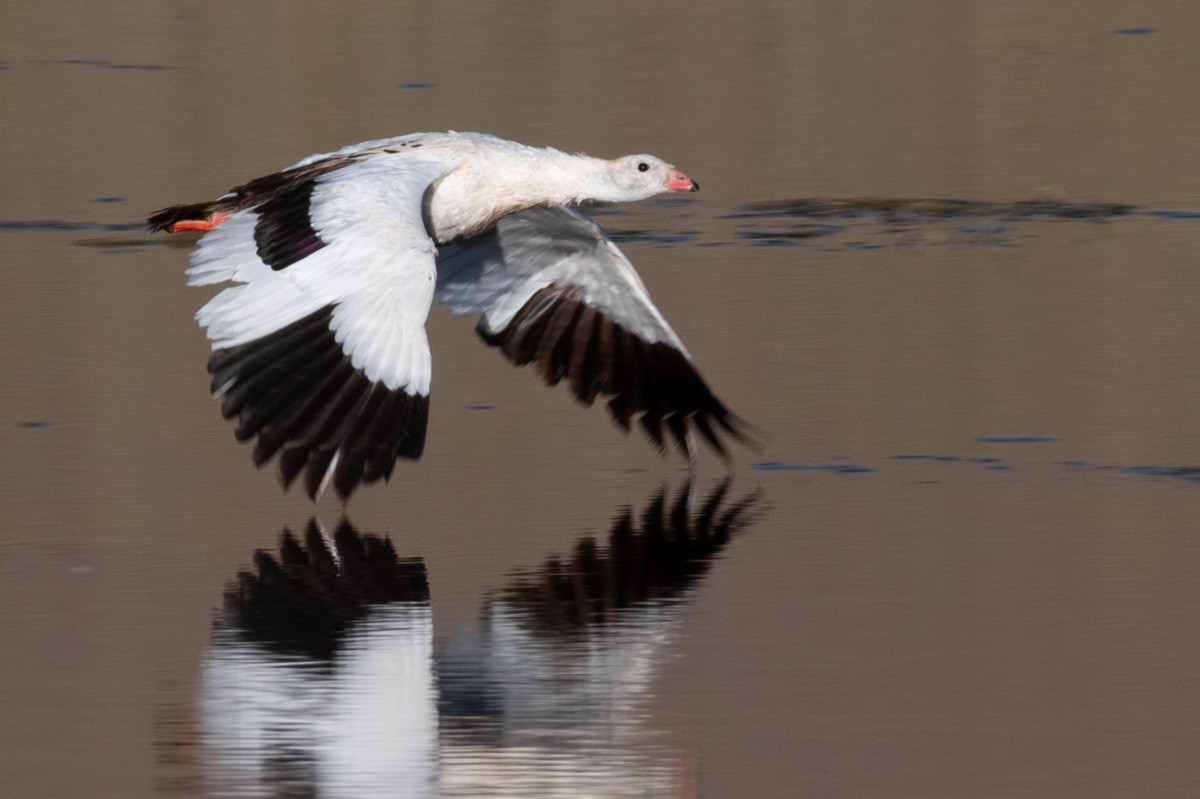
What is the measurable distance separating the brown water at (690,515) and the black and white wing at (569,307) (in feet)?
0.67

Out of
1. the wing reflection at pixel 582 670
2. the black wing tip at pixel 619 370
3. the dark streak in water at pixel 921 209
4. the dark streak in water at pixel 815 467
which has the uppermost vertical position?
the dark streak in water at pixel 921 209

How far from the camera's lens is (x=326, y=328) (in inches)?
290

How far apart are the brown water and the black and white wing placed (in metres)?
0.20

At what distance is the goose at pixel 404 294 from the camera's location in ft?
23.4

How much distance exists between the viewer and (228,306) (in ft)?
24.5

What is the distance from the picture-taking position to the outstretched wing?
23.2 feet

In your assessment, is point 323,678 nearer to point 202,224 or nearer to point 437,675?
point 437,675

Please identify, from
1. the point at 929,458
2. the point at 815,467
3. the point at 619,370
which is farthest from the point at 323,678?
the point at 619,370

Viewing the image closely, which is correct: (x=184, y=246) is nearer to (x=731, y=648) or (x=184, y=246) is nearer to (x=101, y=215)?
(x=101, y=215)

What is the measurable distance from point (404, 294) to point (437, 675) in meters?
1.67

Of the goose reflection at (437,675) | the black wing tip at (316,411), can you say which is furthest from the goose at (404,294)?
the goose reflection at (437,675)

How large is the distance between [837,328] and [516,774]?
520 centimetres

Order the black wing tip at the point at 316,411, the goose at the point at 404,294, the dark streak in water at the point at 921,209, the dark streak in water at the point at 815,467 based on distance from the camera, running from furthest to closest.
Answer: the dark streak in water at the point at 921,209, the dark streak in water at the point at 815,467, the goose at the point at 404,294, the black wing tip at the point at 316,411

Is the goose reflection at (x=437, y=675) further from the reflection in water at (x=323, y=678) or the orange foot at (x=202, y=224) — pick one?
the orange foot at (x=202, y=224)
